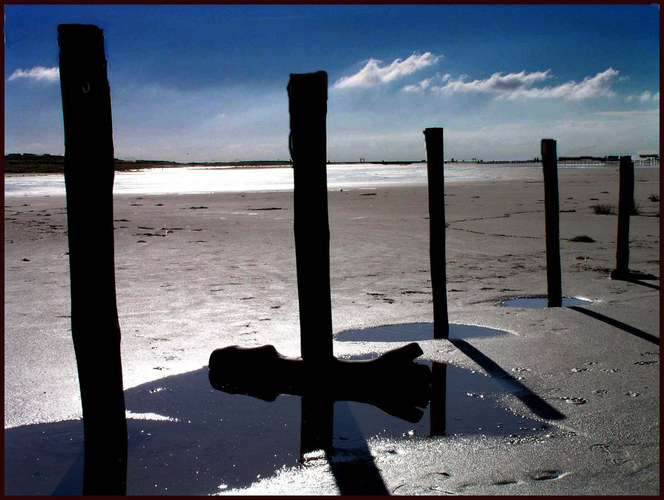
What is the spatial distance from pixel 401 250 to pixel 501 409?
7.31 m

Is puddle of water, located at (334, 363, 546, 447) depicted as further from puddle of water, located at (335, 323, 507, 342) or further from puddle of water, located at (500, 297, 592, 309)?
puddle of water, located at (500, 297, 592, 309)

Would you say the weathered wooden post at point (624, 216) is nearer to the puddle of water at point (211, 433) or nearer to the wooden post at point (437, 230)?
the wooden post at point (437, 230)

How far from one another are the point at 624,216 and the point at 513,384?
17.6 ft

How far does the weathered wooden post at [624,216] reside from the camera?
29.2ft

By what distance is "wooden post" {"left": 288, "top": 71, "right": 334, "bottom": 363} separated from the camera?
13.7 feet

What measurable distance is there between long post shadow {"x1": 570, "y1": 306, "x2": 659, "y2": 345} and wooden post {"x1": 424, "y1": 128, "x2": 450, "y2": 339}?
5.63ft

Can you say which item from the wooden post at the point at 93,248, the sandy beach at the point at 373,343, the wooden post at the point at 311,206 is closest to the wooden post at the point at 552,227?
the sandy beach at the point at 373,343

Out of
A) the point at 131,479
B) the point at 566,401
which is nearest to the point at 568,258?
the point at 566,401

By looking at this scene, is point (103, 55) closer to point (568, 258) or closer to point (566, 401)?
point (566, 401)

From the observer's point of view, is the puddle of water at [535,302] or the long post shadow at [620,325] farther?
the puddle of water at [535,302]

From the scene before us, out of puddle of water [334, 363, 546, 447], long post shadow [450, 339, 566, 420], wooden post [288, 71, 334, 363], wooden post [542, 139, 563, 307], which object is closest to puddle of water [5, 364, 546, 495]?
puddle of water [334, 363, 546, 447]

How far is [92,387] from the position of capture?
143 inches

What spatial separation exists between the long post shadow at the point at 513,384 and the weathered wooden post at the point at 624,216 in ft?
13.1

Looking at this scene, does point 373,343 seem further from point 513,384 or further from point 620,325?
point 620,325
